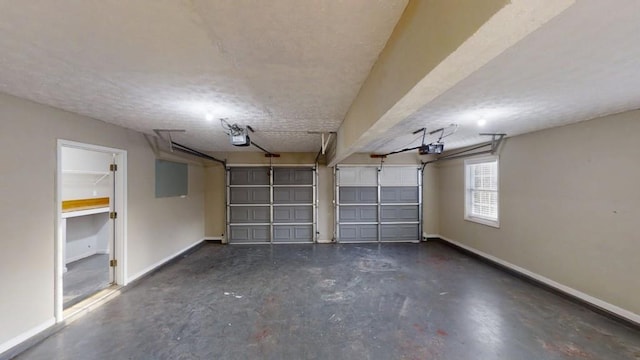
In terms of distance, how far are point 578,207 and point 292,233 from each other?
5.24 meters

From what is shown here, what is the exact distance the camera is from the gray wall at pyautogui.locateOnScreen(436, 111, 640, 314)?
9.12ft

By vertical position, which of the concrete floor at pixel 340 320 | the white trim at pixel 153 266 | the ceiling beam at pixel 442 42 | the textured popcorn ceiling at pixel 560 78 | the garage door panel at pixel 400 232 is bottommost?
the concrete floor at pixel 340 320

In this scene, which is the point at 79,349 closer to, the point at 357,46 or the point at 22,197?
the point at 22,197

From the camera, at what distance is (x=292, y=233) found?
6559mm

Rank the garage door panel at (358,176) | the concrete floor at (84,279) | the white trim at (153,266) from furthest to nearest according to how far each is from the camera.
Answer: the garage door panel at (358,176) < the white trim at (153,266) < the concrete floor at (84,279)

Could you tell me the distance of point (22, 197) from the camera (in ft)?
7.73

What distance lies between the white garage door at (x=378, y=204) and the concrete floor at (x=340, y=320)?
202 centimetres

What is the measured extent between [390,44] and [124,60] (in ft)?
5.53

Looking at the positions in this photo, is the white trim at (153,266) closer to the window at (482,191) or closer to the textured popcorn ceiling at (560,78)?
the textured popcorn ceiling at (560,78)

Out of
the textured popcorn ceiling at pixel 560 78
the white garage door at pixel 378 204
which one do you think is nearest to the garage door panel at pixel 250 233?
the white garage door at pixel 378 204

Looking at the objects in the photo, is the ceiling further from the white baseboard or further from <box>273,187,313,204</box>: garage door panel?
<box>273,187,313,204</box>: garage door panel

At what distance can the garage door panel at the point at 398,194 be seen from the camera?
6.57 meters

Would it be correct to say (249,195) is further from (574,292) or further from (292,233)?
(574,292)

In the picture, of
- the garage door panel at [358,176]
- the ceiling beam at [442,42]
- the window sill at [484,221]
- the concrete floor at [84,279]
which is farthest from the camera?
the garage door panel at [358,176]
